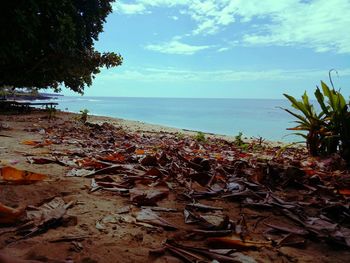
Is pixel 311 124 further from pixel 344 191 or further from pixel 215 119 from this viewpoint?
pixel 215 119

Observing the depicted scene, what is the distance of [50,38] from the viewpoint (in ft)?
41.4

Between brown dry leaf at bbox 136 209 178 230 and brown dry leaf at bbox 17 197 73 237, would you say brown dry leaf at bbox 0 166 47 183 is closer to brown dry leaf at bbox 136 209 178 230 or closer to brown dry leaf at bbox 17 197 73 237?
brown dry leaf at bbox 17 197 73 237

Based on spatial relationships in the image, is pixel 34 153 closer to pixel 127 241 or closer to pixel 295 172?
pixel 127 241

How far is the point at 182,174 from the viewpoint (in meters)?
3.24

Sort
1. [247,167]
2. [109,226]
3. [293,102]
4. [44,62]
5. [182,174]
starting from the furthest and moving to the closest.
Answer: [44,62] → [293,102] → [247,167] → [182,174] → [109,226]

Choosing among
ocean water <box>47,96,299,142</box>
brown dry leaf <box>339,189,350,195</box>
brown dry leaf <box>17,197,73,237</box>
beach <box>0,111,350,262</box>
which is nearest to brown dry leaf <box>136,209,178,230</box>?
beach <box>0,111,350,262</box>

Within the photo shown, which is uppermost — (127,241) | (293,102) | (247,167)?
(293,102)

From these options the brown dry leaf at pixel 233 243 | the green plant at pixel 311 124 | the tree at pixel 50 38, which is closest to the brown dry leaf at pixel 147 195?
the brown dry leaf at pixel 233 243

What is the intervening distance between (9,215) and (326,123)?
5216mm

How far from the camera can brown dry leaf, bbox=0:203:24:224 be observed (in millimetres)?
1811

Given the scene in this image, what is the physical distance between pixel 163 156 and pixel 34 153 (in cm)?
182

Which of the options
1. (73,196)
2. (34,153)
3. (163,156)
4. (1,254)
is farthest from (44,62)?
(1,254)

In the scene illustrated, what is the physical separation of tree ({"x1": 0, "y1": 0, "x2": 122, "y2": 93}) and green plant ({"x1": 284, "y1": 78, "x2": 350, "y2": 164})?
895 centimetres

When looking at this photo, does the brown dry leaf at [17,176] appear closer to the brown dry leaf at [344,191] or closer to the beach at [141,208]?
the beach at [141,208]
